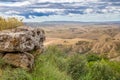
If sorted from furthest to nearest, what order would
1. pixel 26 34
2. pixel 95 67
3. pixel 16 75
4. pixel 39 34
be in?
pixel 95 67, pixel 39 34, pixel 26 34, pixel 16 75

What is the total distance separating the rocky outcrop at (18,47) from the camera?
2406cm

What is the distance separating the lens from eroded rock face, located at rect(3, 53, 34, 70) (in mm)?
24156

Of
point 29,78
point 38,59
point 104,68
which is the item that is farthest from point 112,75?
point 29,78

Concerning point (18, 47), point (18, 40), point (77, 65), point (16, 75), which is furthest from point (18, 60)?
point (77, 65)

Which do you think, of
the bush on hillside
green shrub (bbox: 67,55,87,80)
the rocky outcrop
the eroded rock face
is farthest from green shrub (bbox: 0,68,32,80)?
green shrub (bbox: 67,55,87,80)

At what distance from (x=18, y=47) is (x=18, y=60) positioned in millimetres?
885

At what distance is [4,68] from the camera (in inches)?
960

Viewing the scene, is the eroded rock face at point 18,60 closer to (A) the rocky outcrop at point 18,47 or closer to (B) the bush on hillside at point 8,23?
(A) the rocky outcrop at point 18,47

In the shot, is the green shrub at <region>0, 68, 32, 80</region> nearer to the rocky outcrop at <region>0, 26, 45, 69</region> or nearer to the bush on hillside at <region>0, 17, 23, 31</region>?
the rocky outcrop at <region>0, 26, 45, 69</region>

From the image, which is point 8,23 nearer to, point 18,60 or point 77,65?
point 18,60

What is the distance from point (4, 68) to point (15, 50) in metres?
1.41

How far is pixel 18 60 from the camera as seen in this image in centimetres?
2423

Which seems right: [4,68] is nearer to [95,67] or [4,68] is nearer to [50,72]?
[50,72]

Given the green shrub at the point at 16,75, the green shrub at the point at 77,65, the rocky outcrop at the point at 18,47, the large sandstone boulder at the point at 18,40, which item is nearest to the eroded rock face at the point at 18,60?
the rocky outcrop at the point at 18,47
